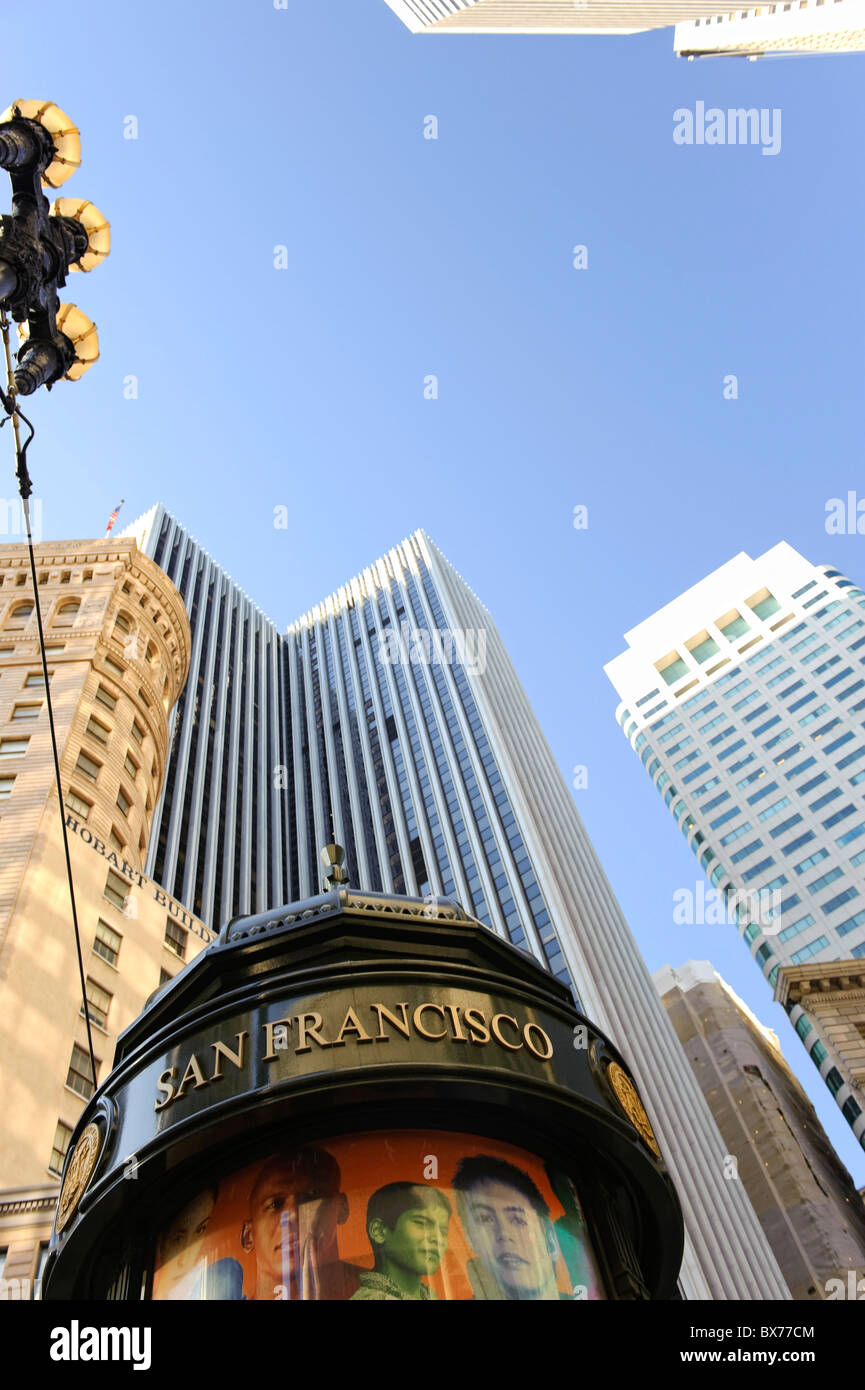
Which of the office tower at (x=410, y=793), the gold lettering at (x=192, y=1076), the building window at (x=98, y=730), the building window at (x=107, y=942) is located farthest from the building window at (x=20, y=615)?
the gold lettering at (x=192, y=1076)

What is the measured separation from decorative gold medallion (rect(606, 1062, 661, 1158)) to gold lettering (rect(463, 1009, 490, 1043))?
1763mm

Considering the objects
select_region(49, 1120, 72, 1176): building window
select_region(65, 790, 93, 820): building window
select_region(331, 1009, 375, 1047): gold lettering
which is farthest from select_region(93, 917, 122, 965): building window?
select_region(331, 1009, 375, 1047): gold lettering

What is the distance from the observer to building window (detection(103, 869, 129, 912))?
3688 centimetres

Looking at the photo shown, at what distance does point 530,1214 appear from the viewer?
402 inches

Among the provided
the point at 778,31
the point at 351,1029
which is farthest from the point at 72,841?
the point at 778,31

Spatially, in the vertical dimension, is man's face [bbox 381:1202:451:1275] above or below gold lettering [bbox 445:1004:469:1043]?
below

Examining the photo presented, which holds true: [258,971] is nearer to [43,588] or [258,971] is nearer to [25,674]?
[25,674]

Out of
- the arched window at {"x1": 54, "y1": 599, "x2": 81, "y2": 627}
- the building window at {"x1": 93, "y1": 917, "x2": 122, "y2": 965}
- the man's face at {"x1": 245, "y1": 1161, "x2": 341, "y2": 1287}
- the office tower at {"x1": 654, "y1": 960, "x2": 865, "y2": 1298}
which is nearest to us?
the man's face at {"x1": 245, "y1": 1161, "x2": 341, "y2": 1287}

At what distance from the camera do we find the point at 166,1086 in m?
10.4

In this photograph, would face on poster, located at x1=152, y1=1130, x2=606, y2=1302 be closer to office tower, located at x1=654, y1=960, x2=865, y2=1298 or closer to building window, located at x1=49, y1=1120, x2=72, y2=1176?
building window, located at x1=49, y1=1120, x2=72, y2=1176

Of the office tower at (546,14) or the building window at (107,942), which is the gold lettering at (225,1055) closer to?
the building window at (107,942)

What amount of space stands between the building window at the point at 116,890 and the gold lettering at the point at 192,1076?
2762cm

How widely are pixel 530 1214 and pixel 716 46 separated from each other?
135017 millimetres

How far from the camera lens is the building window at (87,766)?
4091 centimetres
